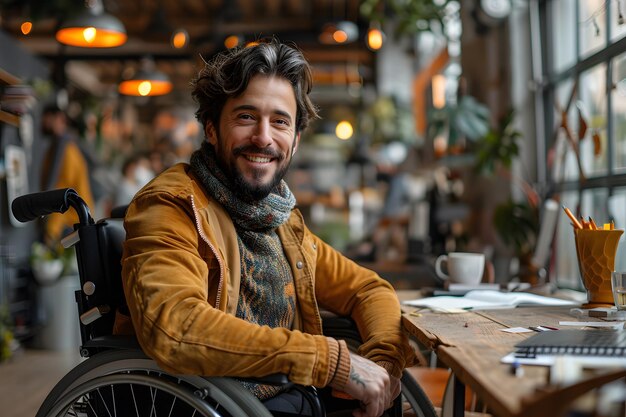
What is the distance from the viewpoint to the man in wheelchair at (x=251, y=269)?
1.55 meters

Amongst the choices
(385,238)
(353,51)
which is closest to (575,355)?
(385,238)

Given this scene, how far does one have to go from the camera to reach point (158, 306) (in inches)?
62.0

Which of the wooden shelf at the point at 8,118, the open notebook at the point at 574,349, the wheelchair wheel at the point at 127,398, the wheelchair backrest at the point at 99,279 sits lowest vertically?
the wheelchair wheel at the point at 127,398

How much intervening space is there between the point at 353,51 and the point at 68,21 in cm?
750

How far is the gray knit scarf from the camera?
1988 mm

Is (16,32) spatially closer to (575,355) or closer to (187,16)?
(187,16)

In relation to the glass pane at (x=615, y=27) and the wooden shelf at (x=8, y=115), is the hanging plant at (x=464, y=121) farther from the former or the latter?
the wooden shelf at (x=8, y=115)

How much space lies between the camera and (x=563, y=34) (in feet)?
14.5

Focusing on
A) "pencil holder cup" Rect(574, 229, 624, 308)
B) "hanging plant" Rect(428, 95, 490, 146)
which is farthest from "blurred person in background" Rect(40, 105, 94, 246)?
"pencil holder cup" Rect(574, 229, 624, 308)

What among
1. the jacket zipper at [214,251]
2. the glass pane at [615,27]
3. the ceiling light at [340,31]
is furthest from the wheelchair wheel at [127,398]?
the ceiling light at [340,31]

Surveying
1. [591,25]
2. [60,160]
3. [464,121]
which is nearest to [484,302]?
[591,25]

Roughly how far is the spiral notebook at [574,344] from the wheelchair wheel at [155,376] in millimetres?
525

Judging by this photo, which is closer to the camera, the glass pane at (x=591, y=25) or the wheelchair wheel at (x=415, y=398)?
the wheelchair wheel at (x=415, y=398)

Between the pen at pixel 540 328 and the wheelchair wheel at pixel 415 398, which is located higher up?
the pen at pixel 540 328
